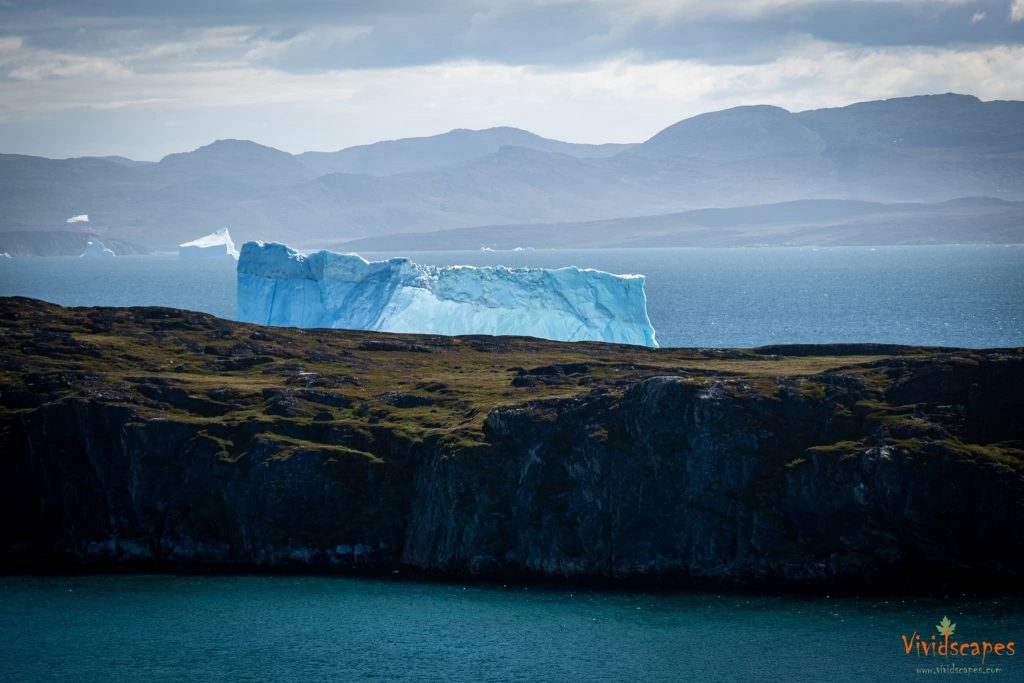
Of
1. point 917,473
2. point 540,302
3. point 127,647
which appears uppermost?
point 540,302

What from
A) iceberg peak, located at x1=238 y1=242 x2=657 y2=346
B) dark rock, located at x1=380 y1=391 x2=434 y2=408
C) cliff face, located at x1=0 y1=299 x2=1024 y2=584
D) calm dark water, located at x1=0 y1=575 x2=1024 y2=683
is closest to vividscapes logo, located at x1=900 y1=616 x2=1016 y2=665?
calm dark water, located at x1=0 y1=575 x2=1024 y2=683

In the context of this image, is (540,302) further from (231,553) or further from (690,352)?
(231,553)

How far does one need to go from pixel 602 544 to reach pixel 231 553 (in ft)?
88.0

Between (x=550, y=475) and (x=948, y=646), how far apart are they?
101 ft

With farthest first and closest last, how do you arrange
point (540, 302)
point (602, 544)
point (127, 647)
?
point (540, 302), point (602, 544), point (127, 647)

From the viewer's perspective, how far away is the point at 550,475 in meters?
87.8

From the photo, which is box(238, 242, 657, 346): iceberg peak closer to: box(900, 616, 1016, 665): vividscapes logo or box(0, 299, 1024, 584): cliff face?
box(0, 299, 1024, 584): cliff face

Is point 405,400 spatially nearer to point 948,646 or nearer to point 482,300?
point 948,646

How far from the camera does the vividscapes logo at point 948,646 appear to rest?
65.1 metres

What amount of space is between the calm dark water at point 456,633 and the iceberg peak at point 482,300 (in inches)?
3298

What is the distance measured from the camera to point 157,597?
3189 inches

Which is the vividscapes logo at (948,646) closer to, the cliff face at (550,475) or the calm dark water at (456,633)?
the calm dark water at (456,633)

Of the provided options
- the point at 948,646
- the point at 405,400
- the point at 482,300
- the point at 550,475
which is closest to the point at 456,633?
the point at 550,475

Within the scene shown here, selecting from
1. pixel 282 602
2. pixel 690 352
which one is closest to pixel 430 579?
pixel 282 602
